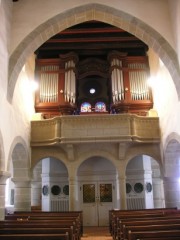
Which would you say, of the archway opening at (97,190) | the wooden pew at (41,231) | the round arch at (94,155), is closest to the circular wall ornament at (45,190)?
the archway opening at (97,190)

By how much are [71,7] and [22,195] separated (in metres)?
8.00

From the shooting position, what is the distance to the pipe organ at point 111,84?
14023 mm

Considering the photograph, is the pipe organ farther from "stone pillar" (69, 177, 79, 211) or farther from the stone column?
"stone pillar" (69, 177, 79, 211)

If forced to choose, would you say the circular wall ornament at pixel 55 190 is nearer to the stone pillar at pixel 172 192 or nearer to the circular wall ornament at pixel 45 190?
the circular wall ornament at pixel 45 190

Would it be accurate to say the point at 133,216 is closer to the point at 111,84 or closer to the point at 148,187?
the point at 148,187

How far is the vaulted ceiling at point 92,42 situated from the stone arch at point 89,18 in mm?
3134

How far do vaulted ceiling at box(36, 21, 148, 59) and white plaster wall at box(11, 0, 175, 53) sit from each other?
3299 millimetres

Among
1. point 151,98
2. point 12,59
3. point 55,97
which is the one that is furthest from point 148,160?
point 12,59

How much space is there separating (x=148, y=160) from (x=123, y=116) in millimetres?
4018

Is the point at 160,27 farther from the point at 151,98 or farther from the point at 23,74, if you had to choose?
A: the point at 23,74

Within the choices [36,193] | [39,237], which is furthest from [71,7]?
[36,193]

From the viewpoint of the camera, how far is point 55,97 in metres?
14.2

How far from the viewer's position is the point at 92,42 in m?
14.8

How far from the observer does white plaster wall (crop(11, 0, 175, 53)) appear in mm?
10008
